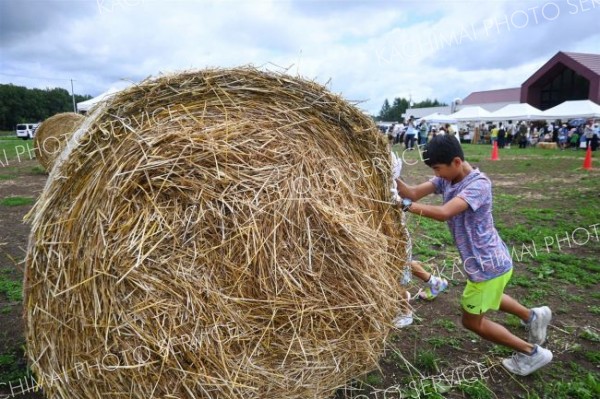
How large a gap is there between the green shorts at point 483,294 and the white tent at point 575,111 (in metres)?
31.1

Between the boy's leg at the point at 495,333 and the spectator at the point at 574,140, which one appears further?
the spectator at the point at 574,140

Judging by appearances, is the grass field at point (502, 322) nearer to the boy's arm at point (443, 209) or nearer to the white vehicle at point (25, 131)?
the boy's arm at point (443, 209)

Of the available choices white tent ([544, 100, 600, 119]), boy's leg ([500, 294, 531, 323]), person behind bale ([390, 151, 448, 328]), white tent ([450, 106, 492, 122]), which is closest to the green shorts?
boy's leg ([500, 294, 531, 323])

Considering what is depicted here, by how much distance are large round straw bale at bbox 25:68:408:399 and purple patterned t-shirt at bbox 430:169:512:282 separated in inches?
32.4

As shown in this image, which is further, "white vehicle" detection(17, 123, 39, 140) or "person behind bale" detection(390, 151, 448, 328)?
"white vehicle" detection(17, 123, 39, 140)

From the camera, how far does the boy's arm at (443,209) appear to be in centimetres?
297

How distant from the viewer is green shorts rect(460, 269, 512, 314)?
3195 millimetres

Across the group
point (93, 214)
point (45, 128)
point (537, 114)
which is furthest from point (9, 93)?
point (93, 214)

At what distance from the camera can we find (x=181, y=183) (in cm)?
246

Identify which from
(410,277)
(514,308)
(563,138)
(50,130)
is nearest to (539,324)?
(514,308)

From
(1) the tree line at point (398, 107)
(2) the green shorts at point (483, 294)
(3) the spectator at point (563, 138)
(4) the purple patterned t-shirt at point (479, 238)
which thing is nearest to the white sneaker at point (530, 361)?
(2) the green shorts at point (483, 294)

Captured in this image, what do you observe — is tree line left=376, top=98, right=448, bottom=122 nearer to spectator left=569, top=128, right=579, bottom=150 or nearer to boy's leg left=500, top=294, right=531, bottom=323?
spectator left=569, top=128, right=579, bottom=150

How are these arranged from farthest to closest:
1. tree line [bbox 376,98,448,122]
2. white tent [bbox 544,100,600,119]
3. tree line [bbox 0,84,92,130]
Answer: tree line [bbox 376,98,448,122]
tree line [bbox 0,84,92,130]
white tent [bbox 544,100,600,119]

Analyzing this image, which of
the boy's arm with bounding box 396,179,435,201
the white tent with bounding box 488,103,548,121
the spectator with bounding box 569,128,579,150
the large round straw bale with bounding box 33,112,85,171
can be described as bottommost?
the spectator with bounding box 569,128,579,150
